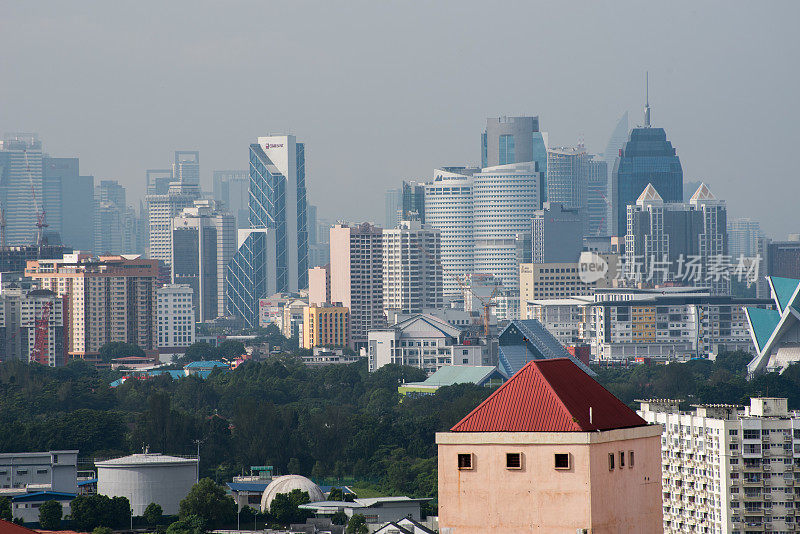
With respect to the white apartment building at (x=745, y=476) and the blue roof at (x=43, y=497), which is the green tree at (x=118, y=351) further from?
the white apartment building at (x=745, y=476)

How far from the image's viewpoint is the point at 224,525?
4209 centimetres

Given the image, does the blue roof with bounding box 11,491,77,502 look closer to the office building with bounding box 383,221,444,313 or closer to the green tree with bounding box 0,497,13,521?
the green tree with bounding box 0,497,13,521

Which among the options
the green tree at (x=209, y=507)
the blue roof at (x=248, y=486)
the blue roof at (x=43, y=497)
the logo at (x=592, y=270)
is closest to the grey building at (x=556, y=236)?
the logo at (x=592, y=270)

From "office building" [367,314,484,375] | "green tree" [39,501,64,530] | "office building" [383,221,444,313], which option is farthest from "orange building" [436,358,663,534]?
"office building" [383,221,444,313]

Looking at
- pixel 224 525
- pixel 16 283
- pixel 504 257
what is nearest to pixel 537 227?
pixel 504 257

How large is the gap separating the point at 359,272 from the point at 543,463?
14359 centimetres

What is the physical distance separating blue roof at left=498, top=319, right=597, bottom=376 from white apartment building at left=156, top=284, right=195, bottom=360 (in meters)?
54.9

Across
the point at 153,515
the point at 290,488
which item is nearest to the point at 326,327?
the point at 290,488

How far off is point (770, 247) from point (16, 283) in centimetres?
8376

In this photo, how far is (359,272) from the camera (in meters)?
154

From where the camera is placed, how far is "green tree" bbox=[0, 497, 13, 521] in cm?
4084

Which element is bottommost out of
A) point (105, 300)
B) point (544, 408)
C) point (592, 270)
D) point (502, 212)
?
point (544, 408)

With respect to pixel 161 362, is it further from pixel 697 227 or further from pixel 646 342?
pixel 697 227

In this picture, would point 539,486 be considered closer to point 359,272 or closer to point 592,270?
point 359,272
